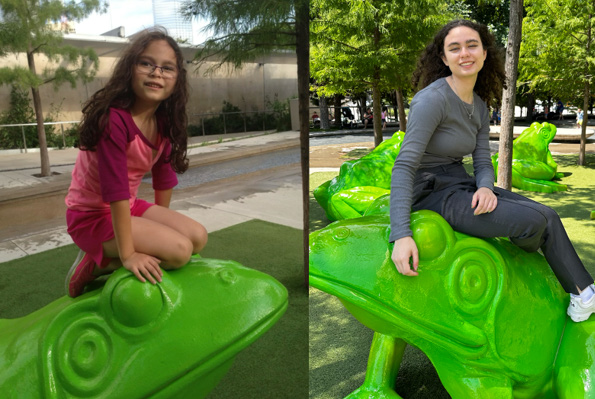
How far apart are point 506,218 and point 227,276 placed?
114cm

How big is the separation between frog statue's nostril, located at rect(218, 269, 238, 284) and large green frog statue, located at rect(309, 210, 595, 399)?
15.7 inches

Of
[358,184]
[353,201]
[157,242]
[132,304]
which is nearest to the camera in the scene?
[132,304]

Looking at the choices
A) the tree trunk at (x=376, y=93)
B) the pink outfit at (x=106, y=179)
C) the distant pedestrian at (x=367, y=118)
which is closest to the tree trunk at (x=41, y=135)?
the pink outfit at (x=106, y=179)

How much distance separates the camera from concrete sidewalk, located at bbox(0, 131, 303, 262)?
1.68m

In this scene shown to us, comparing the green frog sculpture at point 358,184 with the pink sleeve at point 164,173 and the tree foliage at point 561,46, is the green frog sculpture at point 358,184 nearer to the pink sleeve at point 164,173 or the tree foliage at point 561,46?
the pink sleeve at point 164,173

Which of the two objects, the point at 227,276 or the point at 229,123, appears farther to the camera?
the point at 229,123

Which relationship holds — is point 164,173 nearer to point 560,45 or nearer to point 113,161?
point 113,161

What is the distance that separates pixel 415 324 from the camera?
1.95 m

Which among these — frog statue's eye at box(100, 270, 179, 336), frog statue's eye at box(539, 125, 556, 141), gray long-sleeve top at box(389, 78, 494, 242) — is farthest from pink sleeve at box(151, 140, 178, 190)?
frog statue's eye at box(539, 125, 556, 141)

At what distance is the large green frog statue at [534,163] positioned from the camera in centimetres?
852

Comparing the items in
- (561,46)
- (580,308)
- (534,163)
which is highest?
(561,46)

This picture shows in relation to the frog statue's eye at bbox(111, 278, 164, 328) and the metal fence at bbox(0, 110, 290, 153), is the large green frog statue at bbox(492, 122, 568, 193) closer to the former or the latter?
the metal fence at bbox(0, 110, 290, 153)

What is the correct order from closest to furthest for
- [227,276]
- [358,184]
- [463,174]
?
[227,276], [463,174], [358,184]

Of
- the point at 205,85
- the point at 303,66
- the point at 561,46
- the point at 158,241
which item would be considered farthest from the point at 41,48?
the point at 561,46
